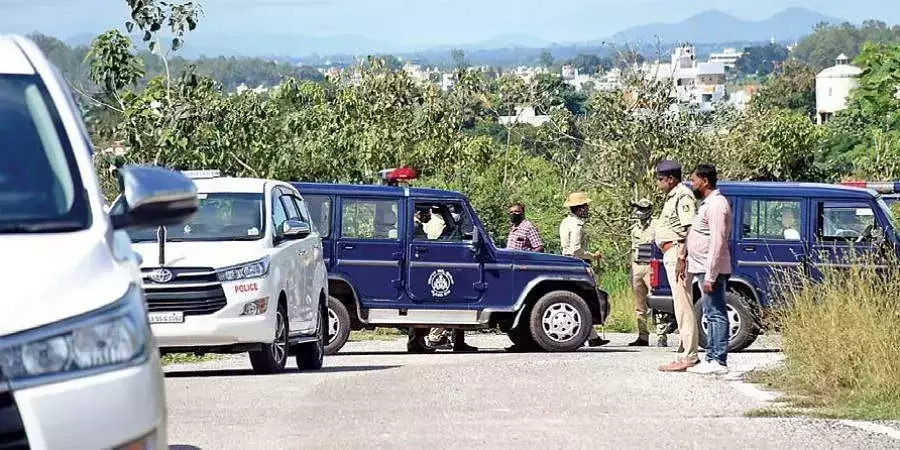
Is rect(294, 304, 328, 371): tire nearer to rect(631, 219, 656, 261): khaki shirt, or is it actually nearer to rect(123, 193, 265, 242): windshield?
rect(123, 193, 265, 242): windshield

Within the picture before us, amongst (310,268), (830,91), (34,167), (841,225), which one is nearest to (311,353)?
(310,268)

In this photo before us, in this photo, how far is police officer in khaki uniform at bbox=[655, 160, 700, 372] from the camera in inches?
611

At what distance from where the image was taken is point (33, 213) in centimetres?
564

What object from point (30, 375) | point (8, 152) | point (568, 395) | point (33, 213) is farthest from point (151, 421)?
point (568, 395)

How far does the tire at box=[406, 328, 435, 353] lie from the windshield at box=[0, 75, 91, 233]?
15.5 metres

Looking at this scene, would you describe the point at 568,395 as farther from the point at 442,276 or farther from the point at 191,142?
the point at 191,142

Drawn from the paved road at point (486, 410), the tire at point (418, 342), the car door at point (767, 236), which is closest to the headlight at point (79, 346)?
the paved road at point (486, 410)

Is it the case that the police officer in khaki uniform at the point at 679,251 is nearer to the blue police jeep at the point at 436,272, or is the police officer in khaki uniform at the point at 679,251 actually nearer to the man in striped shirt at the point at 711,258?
the man in striped shirt at the point at 711,258

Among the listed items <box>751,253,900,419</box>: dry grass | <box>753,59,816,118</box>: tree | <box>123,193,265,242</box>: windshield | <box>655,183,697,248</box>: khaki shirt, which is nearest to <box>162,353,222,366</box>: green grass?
<box>123,193,265,242</box>: windshield

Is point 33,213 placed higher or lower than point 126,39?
lower

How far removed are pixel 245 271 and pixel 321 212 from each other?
5.13m

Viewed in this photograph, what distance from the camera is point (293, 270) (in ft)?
53.0

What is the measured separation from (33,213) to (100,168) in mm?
21856

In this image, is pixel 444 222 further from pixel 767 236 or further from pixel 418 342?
pixel 767 236
